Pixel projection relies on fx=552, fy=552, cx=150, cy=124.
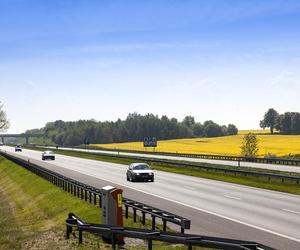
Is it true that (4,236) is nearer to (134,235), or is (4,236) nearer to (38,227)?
(38,227)

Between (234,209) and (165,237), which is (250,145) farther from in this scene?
(165,237)

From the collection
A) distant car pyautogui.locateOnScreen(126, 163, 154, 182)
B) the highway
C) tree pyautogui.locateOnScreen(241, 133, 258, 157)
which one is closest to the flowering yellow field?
tree pyautogui.locateOnScreen(241, 133, 258, 157)

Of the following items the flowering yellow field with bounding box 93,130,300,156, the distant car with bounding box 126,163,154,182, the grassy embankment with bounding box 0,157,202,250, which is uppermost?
the flowering yellow field with bounding box 93,130,300,156

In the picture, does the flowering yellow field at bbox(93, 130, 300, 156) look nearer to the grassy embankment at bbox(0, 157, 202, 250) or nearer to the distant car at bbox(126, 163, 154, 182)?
the distant car at bbox(126, 163, 154, 182)

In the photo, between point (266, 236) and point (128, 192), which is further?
point (128, 192)

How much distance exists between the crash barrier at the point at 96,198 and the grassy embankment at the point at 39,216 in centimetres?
49

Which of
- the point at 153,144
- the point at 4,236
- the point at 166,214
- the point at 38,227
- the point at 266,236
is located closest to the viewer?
the point at 266,236

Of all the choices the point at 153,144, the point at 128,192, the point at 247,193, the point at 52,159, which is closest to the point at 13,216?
the point at 128,192

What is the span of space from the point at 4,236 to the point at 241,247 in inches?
491


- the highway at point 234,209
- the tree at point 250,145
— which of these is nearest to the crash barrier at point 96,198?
the highway at point 234,209

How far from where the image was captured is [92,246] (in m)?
15.2

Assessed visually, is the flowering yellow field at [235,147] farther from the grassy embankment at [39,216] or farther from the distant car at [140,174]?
the grassy embankment at [39,216]

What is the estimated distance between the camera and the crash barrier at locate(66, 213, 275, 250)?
11.3 m

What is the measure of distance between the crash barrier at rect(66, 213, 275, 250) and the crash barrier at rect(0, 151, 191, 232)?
7.00ft
